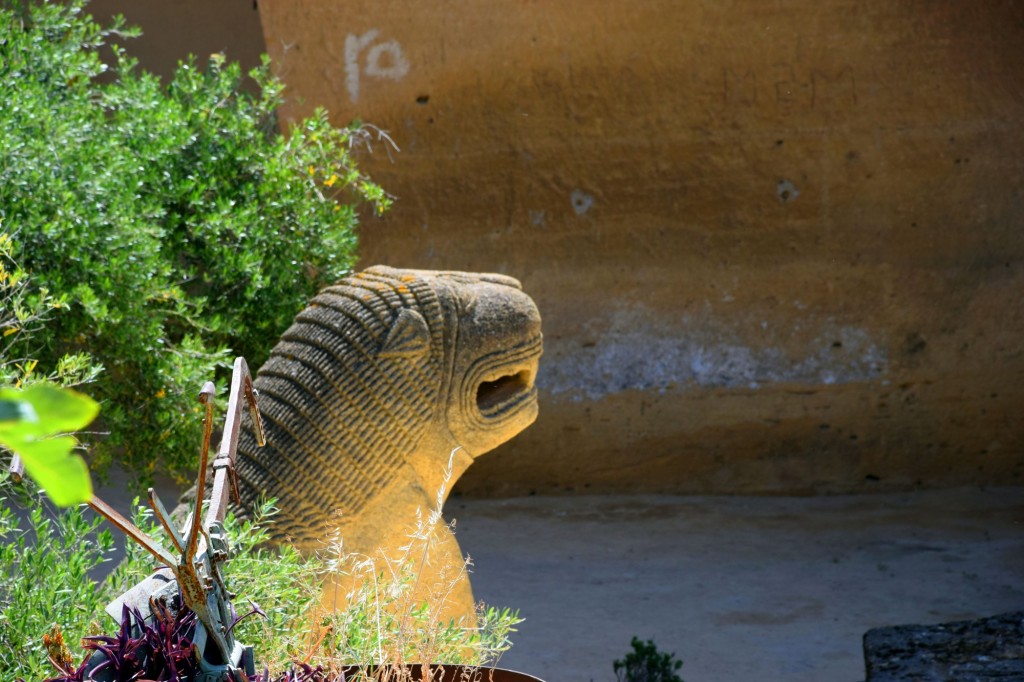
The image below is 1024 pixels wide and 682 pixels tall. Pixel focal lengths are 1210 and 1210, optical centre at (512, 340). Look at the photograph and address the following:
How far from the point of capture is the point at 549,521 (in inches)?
238

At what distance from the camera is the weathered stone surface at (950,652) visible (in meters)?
3.68

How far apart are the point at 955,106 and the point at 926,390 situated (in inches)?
56.1

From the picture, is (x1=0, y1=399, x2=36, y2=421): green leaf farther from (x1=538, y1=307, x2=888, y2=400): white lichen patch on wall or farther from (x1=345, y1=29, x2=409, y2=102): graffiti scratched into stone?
(x1=538, y1=307, x2=888, y2=400): white lichen patch on wall

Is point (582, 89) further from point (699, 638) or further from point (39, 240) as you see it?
point (39, 240)

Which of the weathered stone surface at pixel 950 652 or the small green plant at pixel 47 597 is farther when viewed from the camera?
the weathered stone surface at pixel 950 652

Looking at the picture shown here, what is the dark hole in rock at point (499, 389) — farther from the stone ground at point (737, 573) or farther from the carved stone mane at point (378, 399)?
the stone ground at point (737, 573)

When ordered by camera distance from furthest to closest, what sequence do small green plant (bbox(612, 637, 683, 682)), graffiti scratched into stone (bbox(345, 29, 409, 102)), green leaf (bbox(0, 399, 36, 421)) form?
graffiti scratched into stone (bbox(345, 29, 409, 102))
small green plant (bbox(612, 637, 683, 682))
green leaf (bbox(0, 399, 36, 421))

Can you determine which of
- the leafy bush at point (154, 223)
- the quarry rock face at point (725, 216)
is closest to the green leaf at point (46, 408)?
the leafy bush at point (154, 223)

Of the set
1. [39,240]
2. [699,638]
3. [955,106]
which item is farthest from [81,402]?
[955,106]

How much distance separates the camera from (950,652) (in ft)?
12.7

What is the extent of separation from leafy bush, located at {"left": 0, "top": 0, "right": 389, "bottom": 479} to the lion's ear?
2.92ft

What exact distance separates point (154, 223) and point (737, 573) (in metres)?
2.89

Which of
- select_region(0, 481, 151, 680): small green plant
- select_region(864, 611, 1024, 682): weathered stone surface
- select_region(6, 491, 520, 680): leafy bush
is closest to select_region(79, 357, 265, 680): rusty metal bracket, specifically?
select_region(6, 491, 520, 680): leafy bush

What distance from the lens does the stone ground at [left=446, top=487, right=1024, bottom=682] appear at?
14.8ft
